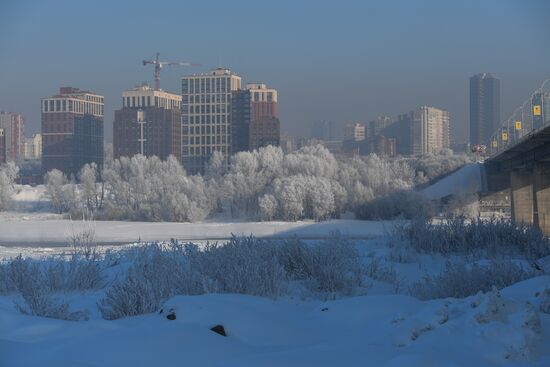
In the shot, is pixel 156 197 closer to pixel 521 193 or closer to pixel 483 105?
pixel 521 193

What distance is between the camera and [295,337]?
6.89 meters

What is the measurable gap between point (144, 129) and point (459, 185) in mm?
73195

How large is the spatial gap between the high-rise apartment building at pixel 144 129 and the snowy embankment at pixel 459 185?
61962 mm

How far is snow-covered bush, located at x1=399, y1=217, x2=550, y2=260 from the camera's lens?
60.8ft

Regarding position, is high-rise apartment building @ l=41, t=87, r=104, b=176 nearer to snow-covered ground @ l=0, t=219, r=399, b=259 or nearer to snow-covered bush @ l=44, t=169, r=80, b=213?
snow-covered bush @ l=44, t=169, r=80, b=213

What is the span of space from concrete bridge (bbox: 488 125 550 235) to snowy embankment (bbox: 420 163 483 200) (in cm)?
691

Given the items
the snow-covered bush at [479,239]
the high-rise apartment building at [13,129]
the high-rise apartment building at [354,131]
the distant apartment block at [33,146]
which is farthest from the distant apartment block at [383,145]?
the snow-covered bush at [479,239]

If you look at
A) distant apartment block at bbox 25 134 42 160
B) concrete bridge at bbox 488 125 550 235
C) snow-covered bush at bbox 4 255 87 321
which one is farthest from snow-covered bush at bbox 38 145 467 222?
distant apartment block at bbox 25 134 42 160

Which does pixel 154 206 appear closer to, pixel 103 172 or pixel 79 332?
pixel 103 172

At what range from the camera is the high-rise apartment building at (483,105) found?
4703 inches

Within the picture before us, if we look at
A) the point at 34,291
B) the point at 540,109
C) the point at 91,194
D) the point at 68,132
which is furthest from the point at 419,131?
the point at 34,291

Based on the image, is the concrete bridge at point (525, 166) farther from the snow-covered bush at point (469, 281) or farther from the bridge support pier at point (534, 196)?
the snow-covered bush at point (469, 281)

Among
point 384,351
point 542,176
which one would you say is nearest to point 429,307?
point 384,351

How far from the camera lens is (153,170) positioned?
80375mm
